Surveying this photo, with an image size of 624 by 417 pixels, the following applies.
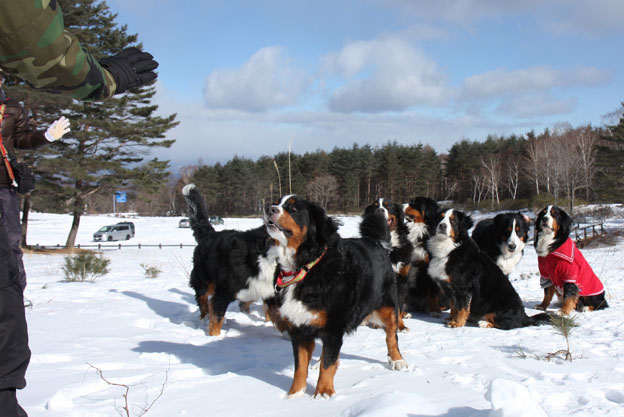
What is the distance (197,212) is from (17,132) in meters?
2.86

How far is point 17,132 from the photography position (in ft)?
13.3

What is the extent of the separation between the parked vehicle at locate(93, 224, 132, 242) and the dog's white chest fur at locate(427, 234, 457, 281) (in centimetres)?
3757

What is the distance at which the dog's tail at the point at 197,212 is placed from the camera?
662 cm

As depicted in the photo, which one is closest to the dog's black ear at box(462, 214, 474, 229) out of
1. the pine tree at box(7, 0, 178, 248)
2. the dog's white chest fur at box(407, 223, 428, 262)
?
the dog's white chest fur at box(407, 223, 428, 262)

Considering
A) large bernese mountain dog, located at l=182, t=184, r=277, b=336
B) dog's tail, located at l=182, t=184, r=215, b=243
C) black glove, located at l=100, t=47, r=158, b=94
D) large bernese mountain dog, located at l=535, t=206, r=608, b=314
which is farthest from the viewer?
dog's tail, located at l=182, t=184, r=215, b=243

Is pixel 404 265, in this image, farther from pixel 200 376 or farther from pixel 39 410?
pixel 39 410

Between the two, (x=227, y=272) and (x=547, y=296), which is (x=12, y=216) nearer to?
(x=227, y=272)

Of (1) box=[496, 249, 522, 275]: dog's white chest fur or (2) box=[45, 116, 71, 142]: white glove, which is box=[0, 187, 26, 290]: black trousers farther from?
(1) box=[496, 249, 522, 275]: dog's white chest fur

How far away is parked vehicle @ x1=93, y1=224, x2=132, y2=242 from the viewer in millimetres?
38281

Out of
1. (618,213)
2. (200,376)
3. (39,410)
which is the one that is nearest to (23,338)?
(39,410)

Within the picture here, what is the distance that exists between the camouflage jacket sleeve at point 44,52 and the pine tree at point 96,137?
22379mm

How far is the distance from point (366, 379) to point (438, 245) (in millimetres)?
2990

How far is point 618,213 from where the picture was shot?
34.2 meters

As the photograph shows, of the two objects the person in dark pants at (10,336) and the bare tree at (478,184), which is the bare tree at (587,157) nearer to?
the bare tree at (478,184)
